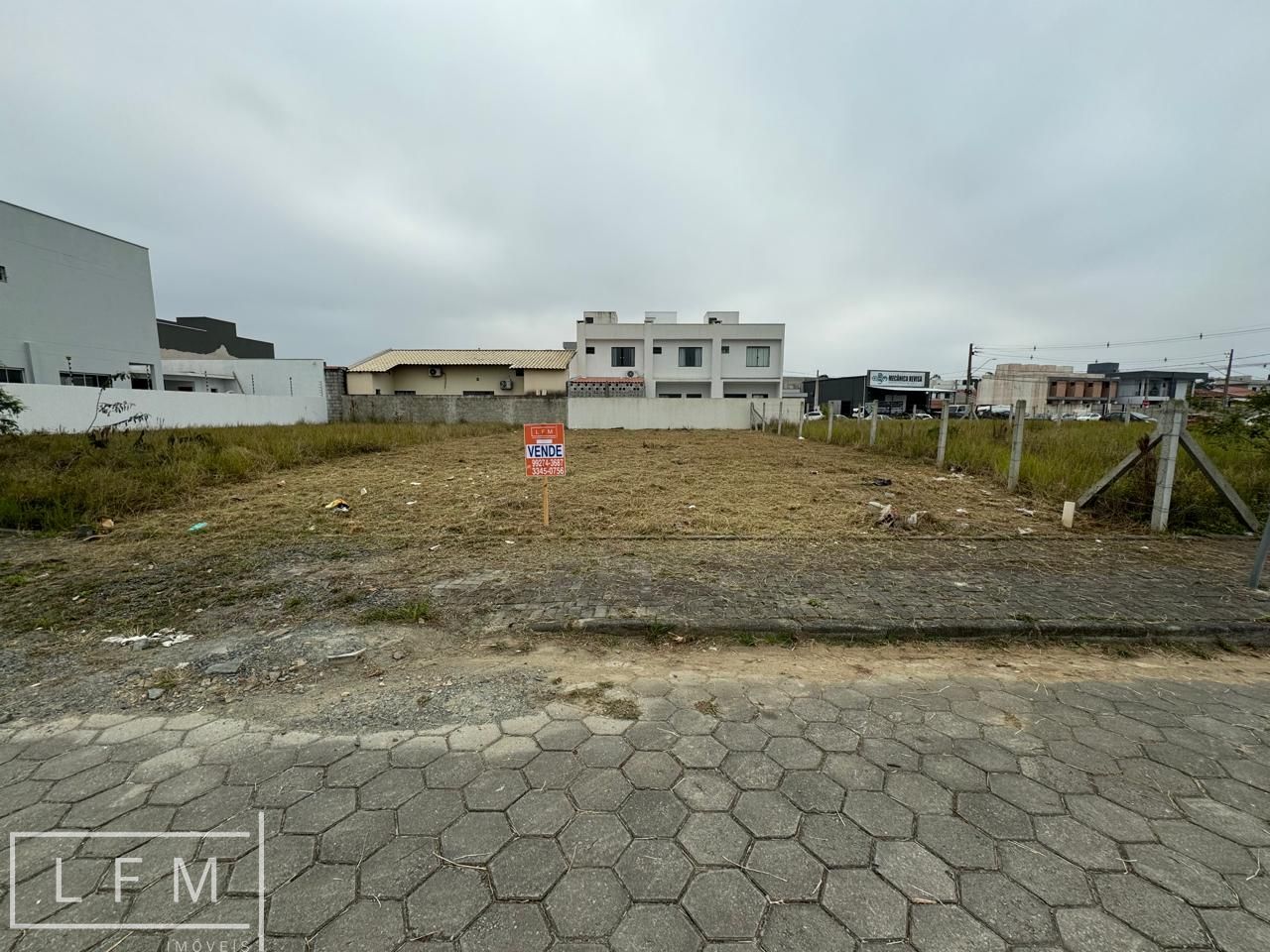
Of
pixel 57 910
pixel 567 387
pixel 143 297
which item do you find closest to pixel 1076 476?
pixel 57 910

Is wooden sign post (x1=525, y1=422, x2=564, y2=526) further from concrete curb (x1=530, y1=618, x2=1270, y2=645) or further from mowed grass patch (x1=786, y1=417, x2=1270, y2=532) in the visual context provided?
mowed grass patch (x1=786, y1=417, x2=1270, y2=532)

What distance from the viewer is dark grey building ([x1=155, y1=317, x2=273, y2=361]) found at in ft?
124

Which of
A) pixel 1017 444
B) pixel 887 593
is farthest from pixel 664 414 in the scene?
pixel 887 593

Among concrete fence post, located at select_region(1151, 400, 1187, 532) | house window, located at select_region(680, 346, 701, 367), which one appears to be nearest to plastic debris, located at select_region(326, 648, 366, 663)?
concrete fence post, located at select_region(1151, 400, 1187, 532)

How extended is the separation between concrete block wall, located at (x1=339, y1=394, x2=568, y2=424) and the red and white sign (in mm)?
19139

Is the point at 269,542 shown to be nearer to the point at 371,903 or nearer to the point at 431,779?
the point at 431,779

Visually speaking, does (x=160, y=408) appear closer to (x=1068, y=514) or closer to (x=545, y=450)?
(x=545, y=450)

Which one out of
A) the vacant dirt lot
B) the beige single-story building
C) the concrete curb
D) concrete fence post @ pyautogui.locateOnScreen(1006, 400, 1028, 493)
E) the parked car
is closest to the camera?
the vacant dirt lot

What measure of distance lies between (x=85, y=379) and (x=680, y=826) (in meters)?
30.8

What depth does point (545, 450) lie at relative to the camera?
18.7 feet

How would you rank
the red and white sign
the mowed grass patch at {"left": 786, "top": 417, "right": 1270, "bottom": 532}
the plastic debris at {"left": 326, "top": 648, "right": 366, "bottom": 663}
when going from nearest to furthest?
the plastic debris at {"left": 326, "top": 648, "right": 366, "bottom": 663}
the red and white sign
the mowed grass patch at {"left": 786, "top": 417, "right": 1270, "bottom": 532}

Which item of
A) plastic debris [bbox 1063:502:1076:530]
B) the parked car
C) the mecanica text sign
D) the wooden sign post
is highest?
the mecanica text sign

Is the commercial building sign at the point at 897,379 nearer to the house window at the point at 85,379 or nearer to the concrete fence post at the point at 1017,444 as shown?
the concrete fence post at the point at 1017,444

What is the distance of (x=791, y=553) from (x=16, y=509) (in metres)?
8.76
